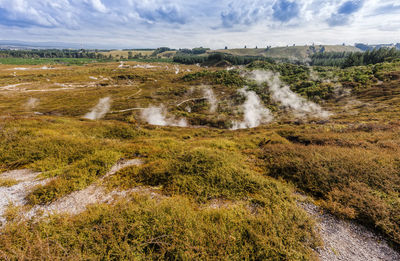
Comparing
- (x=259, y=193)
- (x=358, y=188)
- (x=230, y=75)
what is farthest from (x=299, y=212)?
(x=230, y=75)

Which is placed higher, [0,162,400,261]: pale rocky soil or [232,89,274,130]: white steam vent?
[0,162,400,261]: pale rocky soil

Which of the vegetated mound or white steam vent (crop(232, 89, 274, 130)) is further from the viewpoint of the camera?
white steam vent (crop(232, 89, 274, 130))

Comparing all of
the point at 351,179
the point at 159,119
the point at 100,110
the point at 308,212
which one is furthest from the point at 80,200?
the point at 100,110

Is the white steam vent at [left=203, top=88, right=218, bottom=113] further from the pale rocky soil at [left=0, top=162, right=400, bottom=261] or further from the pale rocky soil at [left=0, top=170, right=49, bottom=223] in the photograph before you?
the pale rocky soil at [left=0, top=170, right=49, bottom=223]

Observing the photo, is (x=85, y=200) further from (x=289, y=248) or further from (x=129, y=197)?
(x=289, y=248)

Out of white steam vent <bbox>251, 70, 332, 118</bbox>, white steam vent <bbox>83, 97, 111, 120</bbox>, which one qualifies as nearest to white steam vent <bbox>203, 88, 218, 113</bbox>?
white steam vent <bbox>251, 70, 332, 118</bbox>

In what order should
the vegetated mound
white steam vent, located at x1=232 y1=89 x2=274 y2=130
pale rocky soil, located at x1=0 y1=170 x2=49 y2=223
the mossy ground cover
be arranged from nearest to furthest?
the mossy ground cover → the vegetated mound → pale rocky soil, located at x1=0 y1=170 x2=49 y2=223 → white steam vent, located at x1=232 y1=89 x2=274 y2=130

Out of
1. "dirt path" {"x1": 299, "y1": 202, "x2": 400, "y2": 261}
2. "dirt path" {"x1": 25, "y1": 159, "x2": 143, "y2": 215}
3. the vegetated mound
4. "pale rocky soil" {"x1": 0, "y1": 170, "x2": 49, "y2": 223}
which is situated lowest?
"dirt path" {"x1": 299, "y1": 202, "x2": 400, "y2": 261}
